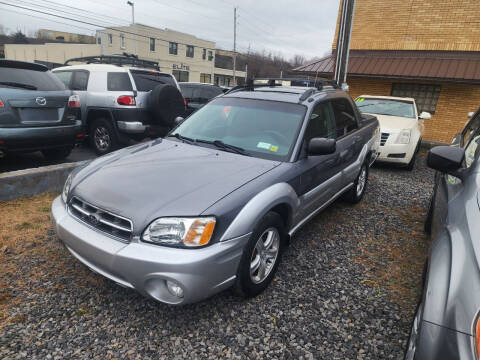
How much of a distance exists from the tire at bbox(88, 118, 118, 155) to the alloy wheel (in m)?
4.63

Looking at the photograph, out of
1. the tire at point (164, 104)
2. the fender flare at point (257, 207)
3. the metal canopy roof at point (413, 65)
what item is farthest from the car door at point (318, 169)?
the metal canopy roof at point (413, 65)

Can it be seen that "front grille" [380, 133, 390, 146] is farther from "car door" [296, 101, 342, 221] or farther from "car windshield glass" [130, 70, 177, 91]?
"car windshield glass" [130, 70, 177, 91]

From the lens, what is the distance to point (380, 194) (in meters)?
5.67

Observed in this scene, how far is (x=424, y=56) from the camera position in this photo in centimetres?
1160

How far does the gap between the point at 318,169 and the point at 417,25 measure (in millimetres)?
11610

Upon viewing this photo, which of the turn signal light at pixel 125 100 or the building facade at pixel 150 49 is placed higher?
the building facade at pixel 150 49

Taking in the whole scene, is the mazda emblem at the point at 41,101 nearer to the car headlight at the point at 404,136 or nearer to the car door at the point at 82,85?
the car door at the point at 82,85

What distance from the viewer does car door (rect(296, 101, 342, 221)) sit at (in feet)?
10.1

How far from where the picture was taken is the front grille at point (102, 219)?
2.18 metres

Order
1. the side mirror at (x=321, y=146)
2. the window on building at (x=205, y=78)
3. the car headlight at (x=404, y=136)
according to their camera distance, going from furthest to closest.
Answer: the window on building at (x=205, y=78)
the car headlight at (x=404, y=136)
the side mirror at (x=321, y=146)

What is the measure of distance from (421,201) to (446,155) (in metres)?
3.55

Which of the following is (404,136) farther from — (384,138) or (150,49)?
(150,49)

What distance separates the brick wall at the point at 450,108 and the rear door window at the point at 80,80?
1071 centimetres

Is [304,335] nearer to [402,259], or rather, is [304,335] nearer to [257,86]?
[402,259]
